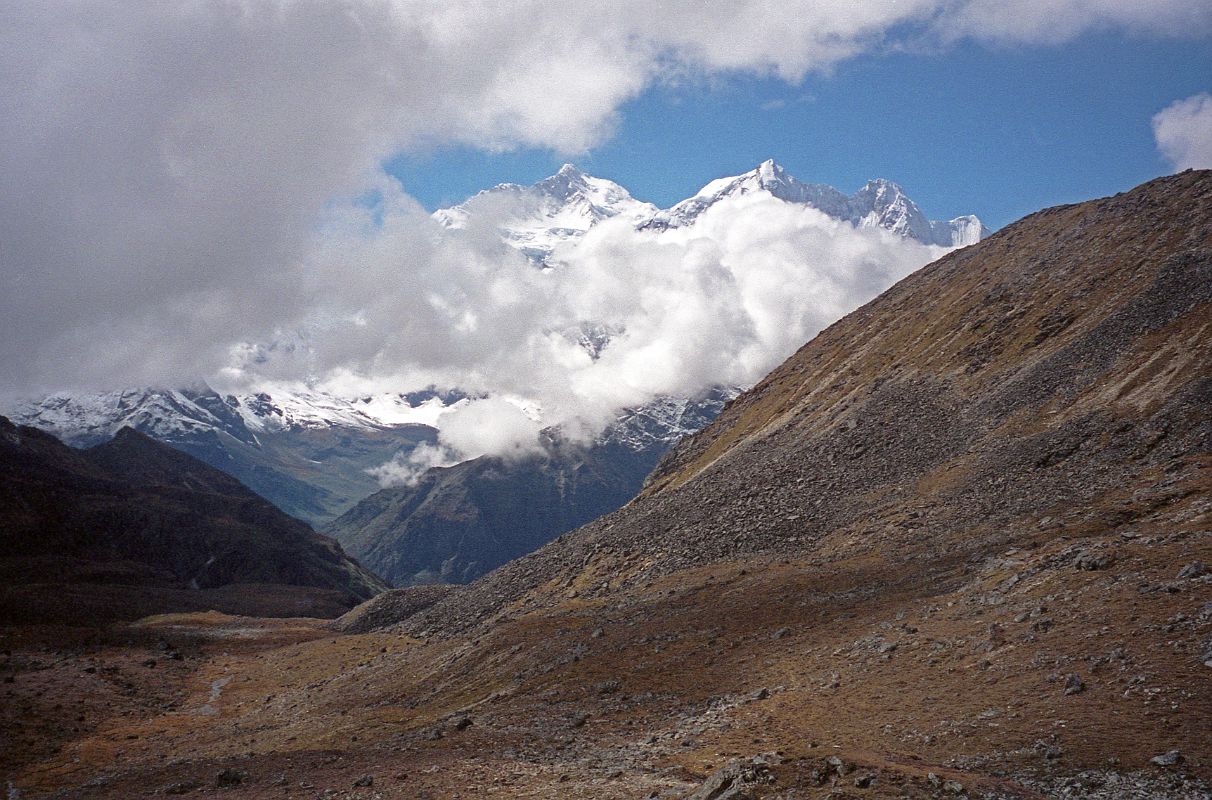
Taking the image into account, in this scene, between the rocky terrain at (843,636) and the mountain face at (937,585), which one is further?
the rocky terrain at (843,636)

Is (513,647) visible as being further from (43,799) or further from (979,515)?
(979,515)

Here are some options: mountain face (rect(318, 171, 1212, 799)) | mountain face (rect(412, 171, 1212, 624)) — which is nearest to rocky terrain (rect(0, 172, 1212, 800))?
mountain face (rect(318, 171, 1212, 799))

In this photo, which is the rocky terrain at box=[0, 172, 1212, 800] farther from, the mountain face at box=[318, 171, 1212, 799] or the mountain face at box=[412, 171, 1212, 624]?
the mountain face at box=[412, 171, 1212, 624]

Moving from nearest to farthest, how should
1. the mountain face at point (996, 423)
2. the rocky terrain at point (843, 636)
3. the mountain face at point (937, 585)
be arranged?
the mountain face at point (937, 585) < the rocky terrain at point (843, 636) < the mountain face at point (996, 423)

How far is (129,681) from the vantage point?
78.6 m

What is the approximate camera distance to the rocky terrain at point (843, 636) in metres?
30.2

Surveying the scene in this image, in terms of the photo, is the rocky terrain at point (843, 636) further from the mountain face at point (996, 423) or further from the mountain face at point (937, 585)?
the mountain face at point (996, 423)

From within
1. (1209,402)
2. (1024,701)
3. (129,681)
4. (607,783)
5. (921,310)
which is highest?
(921,310)

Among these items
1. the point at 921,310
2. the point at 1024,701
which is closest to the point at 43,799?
the point at 1024,701

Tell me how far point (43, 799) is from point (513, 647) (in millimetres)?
27839

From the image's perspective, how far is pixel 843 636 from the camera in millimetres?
45219

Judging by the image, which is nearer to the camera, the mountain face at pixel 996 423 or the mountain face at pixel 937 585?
the mountain face at pixel 937 585

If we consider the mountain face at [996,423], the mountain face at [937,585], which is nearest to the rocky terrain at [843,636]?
the mountain face at [937,585]

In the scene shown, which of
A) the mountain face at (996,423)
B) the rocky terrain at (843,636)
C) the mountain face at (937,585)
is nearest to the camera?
the mountain face at (937,585)
